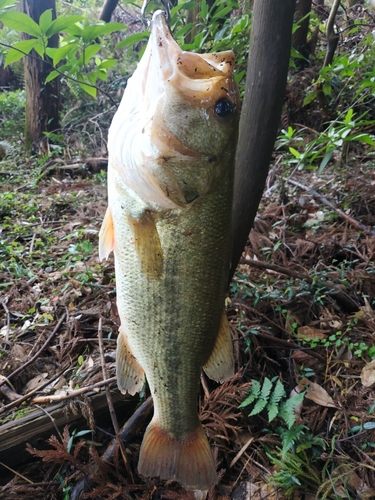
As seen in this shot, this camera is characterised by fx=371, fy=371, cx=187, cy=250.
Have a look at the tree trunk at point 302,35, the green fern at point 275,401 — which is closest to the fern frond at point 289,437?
the green fern at point 275,401

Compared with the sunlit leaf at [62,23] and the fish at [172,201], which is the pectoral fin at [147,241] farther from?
the sunlit leaf at [62,23]

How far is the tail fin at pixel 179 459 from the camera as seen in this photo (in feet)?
5.60

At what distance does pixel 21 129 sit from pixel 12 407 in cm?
855

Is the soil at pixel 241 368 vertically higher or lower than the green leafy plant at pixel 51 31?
lower

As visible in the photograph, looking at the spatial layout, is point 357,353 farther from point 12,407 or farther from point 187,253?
point 12,407

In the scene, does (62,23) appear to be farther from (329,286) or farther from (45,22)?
(329,286)

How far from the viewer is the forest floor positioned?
2.13 metres

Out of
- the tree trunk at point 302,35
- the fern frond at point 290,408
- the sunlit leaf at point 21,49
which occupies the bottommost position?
the fern frond at point 290,408

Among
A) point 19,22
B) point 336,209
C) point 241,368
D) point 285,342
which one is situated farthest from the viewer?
point 336,209

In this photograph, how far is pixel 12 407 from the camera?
2262 millimetres

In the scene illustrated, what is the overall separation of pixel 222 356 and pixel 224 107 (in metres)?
1.09

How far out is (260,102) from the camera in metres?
2.20

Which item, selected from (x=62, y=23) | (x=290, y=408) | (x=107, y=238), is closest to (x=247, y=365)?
(x=290, y=408)

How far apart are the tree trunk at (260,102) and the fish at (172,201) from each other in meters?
0.74
